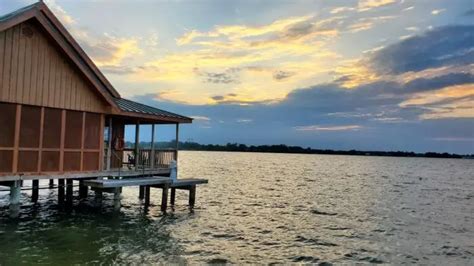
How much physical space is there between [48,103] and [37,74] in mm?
1205

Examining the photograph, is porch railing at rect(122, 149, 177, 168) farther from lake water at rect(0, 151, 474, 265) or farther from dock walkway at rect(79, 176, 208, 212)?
lake water at rect(0, 151, 474, 265)

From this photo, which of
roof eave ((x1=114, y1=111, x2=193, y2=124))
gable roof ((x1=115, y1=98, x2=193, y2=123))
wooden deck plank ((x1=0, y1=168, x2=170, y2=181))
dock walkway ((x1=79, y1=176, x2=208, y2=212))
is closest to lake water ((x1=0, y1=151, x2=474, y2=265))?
dock walkway ((x1=79, y1=176, x2=208, y2=212))

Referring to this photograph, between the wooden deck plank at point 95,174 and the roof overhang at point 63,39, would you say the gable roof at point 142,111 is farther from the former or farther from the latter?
the wooden deck plank at point 95,174

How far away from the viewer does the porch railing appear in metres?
23.0

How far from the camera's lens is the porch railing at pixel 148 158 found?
2305 cm

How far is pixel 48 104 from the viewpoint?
17031 mm

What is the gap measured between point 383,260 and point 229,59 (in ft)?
69.5

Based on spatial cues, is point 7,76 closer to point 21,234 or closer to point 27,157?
point 27,157

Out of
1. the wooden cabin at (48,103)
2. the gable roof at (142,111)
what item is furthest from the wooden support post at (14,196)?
the gable roof at (142,111)

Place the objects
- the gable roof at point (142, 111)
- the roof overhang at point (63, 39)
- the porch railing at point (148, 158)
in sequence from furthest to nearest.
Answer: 1. the porch railing at point (148, 158)
2. the gable roof at point (142, 111)
3. the roof overhang at point (63, 39)

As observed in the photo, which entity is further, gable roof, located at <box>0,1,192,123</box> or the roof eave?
the roof eave

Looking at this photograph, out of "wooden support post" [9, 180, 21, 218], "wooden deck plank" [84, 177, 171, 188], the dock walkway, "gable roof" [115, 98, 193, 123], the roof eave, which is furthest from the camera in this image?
"gable roof" [115, 98, 193, 123]

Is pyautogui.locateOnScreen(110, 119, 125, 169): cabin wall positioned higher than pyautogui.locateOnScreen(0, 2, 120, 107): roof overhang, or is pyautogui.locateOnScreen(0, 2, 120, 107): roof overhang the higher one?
pyautogui.locateOnScreen(0, 2, 120, 107): roof overhang

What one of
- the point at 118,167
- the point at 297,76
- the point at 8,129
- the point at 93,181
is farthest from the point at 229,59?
the point at 8,129
